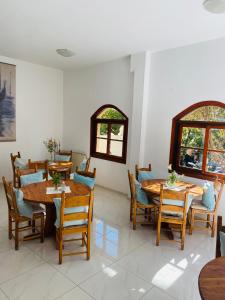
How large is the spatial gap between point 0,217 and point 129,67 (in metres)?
4.06

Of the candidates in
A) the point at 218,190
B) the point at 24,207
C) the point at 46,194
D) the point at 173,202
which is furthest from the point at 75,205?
the point at 218,190

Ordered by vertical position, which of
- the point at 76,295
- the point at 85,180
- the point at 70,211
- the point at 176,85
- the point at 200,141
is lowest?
the point at 76,295

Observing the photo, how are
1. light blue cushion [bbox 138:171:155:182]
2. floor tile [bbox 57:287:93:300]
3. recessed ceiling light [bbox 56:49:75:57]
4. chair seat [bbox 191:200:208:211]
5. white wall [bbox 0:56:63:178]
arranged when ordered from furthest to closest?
1. white wall [bbox 0:56:63:178]
2. recessed ceiling light [bbox 56:49:75:57]
3. light blue cushion [bbox 138:171:155:182]
4. chair seat [bbox 191:200:208:211]
5. floor tile [bbox 57:287:93:300]

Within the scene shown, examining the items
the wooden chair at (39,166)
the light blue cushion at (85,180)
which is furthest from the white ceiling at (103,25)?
the light blue cushion at (85,180)

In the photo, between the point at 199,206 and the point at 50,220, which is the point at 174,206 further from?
the point at 50,220

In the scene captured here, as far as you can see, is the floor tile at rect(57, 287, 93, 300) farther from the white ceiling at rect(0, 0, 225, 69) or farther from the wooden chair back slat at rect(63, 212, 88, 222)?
the white ceiling at rect(0, 0, 225, 69)

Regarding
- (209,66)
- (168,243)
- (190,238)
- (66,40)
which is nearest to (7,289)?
(168,243)

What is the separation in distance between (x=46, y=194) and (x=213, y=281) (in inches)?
89.2

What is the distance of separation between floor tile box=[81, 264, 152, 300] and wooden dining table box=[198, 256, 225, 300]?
3.29 ft

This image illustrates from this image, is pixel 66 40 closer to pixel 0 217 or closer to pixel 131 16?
pixel 131 16

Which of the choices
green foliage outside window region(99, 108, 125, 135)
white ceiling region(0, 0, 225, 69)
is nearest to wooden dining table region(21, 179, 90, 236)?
green foliage outside window region(99, 108, 125, 135)

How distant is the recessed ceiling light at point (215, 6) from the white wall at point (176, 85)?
1124mm

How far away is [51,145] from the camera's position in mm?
6109

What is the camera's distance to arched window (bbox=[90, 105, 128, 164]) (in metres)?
5.38
